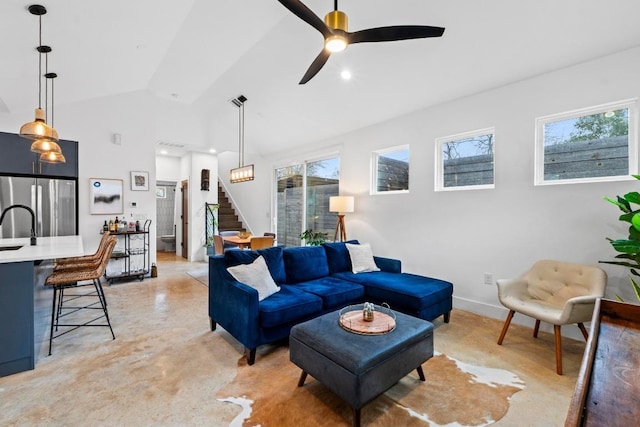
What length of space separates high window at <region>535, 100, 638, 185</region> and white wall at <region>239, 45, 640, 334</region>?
0.10 m

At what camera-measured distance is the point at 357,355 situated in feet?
Answer: 5.76

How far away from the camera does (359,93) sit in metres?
4.22

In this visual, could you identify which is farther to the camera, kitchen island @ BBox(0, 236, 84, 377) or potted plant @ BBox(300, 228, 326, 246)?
potted plant @ BBox(300, 228, 326, 246)

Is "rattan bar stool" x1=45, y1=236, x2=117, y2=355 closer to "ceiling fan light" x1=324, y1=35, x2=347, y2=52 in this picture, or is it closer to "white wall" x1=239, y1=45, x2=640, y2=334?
"ceiling fan light" x1=324, y1=35, x2=347, y2=52

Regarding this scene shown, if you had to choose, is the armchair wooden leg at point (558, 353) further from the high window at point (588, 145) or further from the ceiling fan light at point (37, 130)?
the ceiling fan light at point (37, 130)

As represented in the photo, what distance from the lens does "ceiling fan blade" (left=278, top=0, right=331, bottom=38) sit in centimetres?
176

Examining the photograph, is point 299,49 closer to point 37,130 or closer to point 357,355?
point 37,130

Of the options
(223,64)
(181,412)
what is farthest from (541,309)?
(223,64)

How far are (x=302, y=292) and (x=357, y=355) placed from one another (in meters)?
1.33

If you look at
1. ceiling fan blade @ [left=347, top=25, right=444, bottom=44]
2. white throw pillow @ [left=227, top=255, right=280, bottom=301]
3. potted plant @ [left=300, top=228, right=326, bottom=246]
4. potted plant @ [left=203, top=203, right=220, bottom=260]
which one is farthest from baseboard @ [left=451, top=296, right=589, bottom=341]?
potted plant @ [left=203, top=203, right=220, bottom=260]

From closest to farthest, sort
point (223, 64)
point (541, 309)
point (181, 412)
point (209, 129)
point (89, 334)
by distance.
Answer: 1. point (181, 412)
2. point (541, 309)
3. point (89, 334)
4. point (223, 64)
5. point (209, 129)

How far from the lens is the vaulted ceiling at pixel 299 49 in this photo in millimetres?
2535

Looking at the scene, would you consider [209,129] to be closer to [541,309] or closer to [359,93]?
[359,93]

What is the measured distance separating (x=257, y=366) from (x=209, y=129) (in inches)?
222
